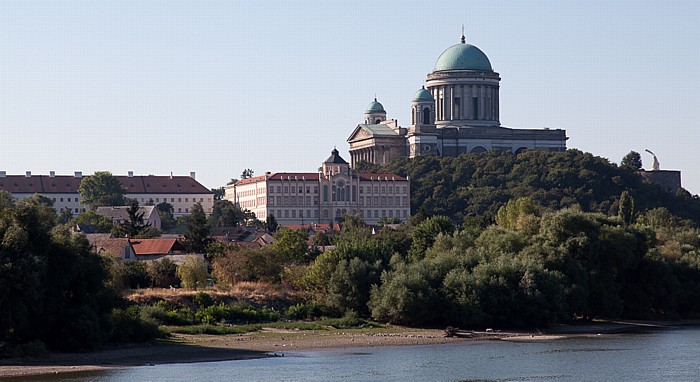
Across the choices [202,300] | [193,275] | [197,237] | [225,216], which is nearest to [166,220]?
[225,216]

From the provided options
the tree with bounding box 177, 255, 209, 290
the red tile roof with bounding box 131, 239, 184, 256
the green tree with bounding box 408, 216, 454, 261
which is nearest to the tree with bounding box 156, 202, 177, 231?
the red tile roof with bounding box 131, 239, 184, 256

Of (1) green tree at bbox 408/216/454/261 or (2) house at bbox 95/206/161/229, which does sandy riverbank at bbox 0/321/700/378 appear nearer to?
(1) green tree at bbox 408/216/454/261

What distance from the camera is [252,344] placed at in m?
60.9

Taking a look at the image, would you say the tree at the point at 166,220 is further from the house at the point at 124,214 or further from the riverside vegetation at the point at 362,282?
the riverside vegetation at the point at 362,282

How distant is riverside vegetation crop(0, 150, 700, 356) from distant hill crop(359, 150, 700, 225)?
85.5m

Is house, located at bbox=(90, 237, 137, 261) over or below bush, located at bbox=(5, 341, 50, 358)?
over

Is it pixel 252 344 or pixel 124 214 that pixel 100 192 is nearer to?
pixel 124 214

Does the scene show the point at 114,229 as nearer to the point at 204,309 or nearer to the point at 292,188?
the point at 204,309

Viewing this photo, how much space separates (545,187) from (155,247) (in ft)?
314

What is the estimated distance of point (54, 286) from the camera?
54.3 meters

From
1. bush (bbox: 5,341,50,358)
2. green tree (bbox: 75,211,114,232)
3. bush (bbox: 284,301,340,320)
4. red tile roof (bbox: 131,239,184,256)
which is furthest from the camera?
green tree (bbox: 75,211,114,232)

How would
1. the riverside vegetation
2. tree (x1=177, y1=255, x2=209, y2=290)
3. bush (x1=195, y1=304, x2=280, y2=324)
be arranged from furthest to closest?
tree (x1=177, y1=255, x2=209, y2=290)
bush (x1=195, y1=304, x2=280, y2=324)
the riverside vegetation

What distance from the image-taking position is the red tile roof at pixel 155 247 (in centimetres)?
9725

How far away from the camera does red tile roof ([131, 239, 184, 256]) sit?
97250 mm
